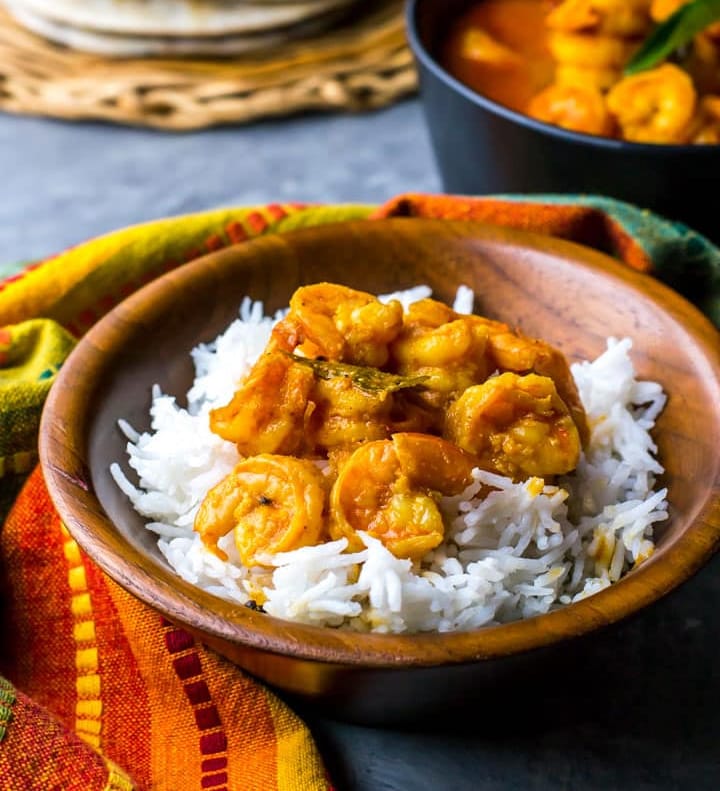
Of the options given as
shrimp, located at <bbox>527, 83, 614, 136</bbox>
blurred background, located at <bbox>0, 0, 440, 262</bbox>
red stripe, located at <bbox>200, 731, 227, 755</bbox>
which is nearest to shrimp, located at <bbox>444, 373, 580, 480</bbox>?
red stripe, located at <bbox>200, 731, 227, 755</bbox>

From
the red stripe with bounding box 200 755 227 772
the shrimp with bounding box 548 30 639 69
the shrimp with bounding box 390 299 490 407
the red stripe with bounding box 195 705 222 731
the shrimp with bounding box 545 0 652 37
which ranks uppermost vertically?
the shrimp with bounding box 545 0 652 37

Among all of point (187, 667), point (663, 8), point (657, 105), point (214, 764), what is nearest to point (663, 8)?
point (663, 8)

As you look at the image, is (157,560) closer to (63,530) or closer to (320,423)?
(320,423)

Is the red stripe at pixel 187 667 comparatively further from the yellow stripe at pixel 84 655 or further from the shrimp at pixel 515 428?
the shrimp at pixel 515 428

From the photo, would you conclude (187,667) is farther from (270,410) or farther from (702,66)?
(702,66)

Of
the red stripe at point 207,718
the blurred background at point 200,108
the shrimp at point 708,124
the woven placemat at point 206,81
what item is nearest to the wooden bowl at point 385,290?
the red stripe at point 207,718

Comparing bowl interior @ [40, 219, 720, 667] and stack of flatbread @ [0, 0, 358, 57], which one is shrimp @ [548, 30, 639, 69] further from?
stack of flatbread @ [0, 0, 358, 57]
